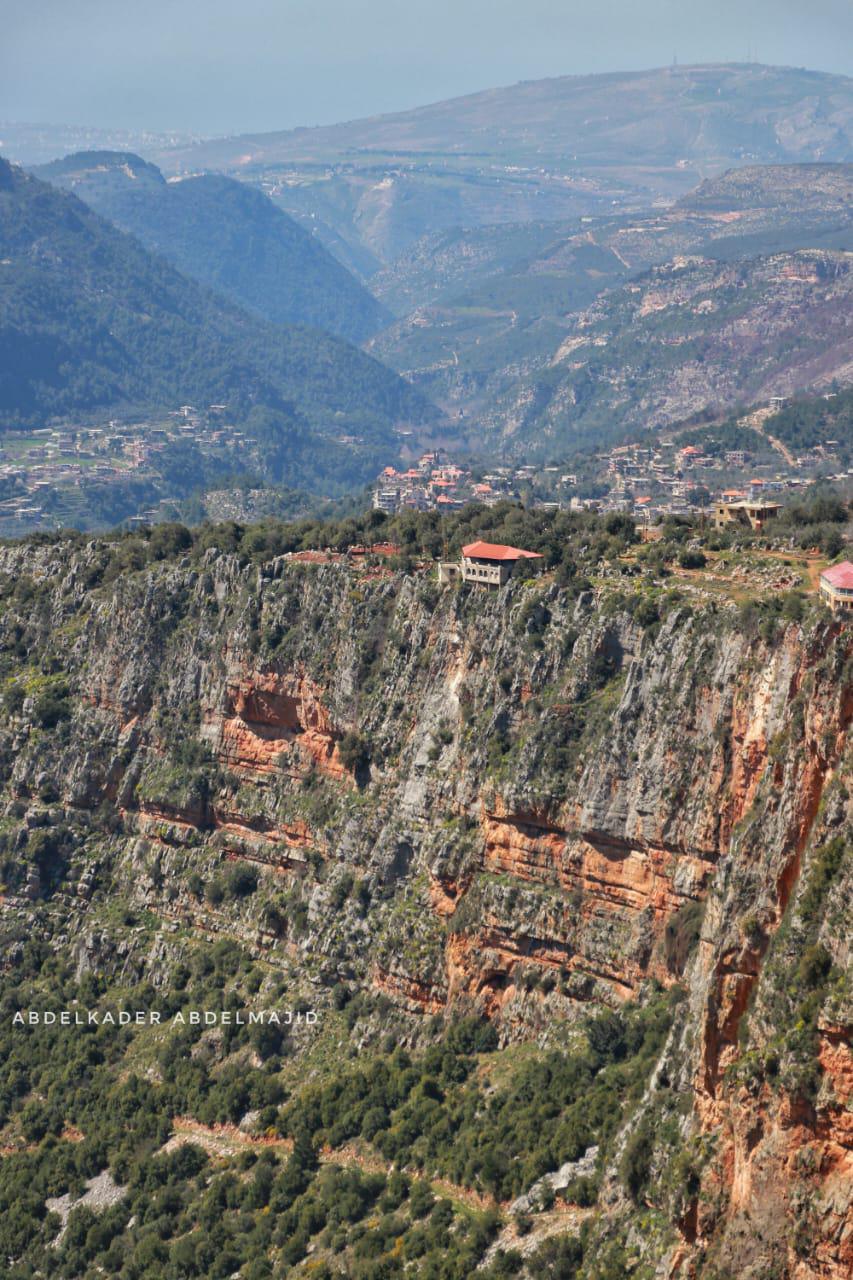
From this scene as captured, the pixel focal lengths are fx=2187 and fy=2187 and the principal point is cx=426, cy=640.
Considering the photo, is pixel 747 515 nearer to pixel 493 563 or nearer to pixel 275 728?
pixel 493 563

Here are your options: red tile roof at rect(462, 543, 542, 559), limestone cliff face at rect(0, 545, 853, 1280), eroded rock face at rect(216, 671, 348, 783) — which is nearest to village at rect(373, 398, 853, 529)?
limestone cliff face at rect(0, 545, 853, 1280)

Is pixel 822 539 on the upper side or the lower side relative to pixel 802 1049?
upper

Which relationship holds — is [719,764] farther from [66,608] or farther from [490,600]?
[66,608]

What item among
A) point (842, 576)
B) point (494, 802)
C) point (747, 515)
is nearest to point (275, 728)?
point (494, 802)

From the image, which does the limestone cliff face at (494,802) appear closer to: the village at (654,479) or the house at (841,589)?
the house at (841,589)

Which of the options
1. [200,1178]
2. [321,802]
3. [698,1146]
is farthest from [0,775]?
[698,1146]

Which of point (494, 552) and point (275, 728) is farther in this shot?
point (275, 728)
